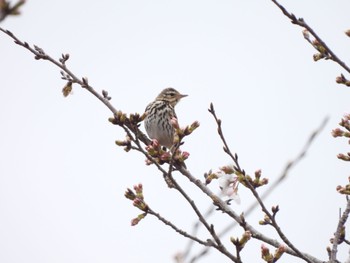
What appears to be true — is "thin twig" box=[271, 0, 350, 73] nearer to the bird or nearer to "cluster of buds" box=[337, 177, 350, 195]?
"cluster of buds" box=[337, 177, 350, 195]

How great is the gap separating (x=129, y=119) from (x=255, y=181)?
4.19ft

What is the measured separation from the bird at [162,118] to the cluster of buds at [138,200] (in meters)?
4.05

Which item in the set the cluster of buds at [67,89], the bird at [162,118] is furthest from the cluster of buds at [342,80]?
the bird at [162,118]

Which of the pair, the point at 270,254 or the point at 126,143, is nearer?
the point at 270,254

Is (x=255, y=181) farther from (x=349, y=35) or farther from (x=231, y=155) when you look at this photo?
(x=349, y=35)

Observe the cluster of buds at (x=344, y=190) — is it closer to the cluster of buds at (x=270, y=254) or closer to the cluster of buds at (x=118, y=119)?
the cluster of buds at (x=270, y=254)

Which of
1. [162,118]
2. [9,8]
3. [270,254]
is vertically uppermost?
[162,118]

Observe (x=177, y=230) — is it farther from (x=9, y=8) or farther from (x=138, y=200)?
(x=9, y=8)

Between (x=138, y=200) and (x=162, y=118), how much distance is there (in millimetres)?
4873

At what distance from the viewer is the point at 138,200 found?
14.9ft

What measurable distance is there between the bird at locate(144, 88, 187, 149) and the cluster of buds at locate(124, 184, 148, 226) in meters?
4.05

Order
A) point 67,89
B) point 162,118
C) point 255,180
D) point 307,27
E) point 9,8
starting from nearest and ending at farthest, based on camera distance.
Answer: point 9,8 < point 307,27 < point 255,180 < point 67,89 < point 162,118

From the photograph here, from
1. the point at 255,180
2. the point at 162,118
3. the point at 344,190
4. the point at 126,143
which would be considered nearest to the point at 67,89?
the point at 126,143

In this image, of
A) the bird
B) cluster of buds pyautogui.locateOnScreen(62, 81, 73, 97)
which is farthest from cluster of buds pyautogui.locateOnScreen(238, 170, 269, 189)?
the bird
